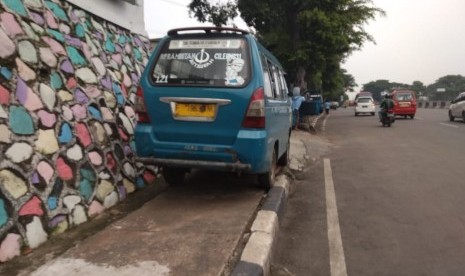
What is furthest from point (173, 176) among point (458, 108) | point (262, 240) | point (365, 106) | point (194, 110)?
point (365, 106)

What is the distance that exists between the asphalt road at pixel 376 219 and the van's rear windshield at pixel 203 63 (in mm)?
1949

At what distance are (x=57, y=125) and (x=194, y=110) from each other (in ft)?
5.02

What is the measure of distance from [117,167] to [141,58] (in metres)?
3.33

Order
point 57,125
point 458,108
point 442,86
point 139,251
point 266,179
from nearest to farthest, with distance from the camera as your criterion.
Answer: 1. point 139,251
2. point 57,125
3. point 266,179
4. point 458,108
5. point 442,86

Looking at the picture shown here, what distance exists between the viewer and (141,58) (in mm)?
8391

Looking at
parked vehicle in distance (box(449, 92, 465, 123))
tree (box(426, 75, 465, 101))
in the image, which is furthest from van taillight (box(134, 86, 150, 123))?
tree (box(426, 75, 465, 101))

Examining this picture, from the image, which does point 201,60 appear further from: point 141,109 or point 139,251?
point 139,251

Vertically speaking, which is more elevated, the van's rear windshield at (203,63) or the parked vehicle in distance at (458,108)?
the van's rear windshield at (203,63)

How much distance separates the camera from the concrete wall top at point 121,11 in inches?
285

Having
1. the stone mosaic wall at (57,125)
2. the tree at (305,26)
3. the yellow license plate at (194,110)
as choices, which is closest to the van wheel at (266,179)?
the yellow license plate at (194,110)

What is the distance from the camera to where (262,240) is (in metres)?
4.11

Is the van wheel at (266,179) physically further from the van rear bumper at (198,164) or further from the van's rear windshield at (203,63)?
the van's rear windshield at (203,63)

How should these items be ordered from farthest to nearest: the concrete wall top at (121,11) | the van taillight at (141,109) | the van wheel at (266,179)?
the concrete wall top at (121,11) → the van wheel at (266,179) → the van taillight at (141,109)

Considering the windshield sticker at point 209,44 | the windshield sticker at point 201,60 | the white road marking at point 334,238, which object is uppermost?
the windshield sticker at point 209,44
